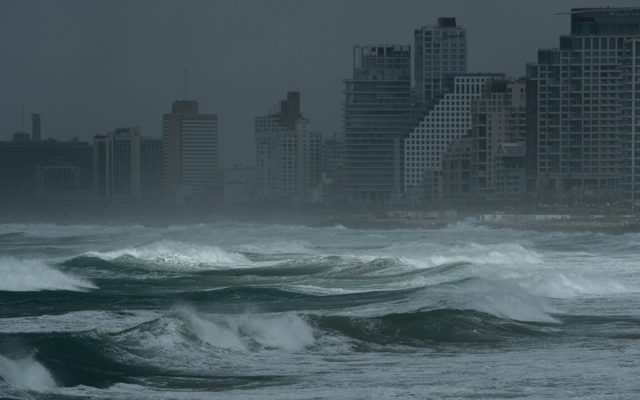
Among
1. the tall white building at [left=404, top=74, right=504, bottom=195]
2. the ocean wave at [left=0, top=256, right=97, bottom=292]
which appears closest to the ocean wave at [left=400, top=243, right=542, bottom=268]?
the ocean wave at [left=0, top=256, right=97, bottom=292]

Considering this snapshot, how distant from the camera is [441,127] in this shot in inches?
7013

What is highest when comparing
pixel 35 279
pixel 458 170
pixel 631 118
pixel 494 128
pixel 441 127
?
pixel 441 127

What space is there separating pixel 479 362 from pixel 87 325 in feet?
25.3

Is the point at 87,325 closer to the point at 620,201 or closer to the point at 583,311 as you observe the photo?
the point at 583,311

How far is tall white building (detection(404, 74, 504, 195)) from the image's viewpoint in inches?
6860

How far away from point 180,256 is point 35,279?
14131 millimetres

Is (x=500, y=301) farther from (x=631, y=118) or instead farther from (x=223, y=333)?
(x=631, y=118)

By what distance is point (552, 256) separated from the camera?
55688 millimetres

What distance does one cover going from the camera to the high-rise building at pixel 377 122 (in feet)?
578

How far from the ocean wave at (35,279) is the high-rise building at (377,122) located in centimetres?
13196

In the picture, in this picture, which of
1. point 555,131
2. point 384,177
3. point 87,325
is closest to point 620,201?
point 555,131

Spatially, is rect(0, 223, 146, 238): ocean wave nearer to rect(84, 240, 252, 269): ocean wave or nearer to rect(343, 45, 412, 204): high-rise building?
rect(84, 240, 252, 269): ocean wave

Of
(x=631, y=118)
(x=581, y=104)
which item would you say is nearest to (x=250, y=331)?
(x=631, y=118)

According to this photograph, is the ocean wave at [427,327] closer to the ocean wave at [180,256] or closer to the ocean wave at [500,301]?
the ocean wave at [500,301]
